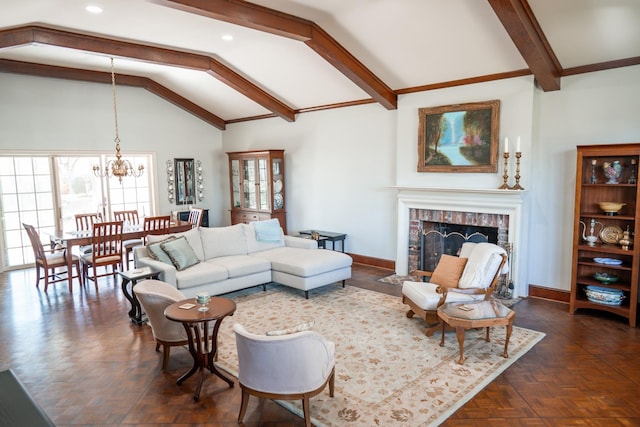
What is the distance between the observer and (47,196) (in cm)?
793

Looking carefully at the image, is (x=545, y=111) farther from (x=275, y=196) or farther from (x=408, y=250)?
(x=275, y=196)

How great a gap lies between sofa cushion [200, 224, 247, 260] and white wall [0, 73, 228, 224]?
3644mm

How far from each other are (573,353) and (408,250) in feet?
9.82

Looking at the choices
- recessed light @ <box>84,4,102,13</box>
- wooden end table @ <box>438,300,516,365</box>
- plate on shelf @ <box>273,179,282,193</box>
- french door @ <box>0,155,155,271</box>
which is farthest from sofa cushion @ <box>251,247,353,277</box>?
french door @ <box>0,155,155,271</box>

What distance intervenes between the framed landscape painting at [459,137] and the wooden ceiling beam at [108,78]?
5.55 metres

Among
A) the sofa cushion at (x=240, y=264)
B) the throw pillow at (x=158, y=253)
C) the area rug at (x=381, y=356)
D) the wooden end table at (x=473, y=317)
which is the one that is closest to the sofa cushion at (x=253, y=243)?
the sofa cushion at (x=240, y=264)

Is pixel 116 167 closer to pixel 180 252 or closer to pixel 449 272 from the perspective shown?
pixel 180 252

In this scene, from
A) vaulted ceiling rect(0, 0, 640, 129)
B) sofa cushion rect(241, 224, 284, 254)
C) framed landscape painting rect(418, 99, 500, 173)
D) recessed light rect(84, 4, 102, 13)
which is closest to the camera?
vaulted ceiling rect(0, 0, 640, 129)

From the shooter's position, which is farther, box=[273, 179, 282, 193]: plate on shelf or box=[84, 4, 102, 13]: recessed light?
box=[273, 179, 282, 193]: plate on shelf

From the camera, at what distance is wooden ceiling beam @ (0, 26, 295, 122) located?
17.2 ft

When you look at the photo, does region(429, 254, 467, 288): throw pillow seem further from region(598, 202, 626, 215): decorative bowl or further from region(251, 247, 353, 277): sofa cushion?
region(598, 202, 626, 215): decorative bowl

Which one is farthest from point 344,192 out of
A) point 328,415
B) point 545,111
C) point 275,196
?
point 328,415

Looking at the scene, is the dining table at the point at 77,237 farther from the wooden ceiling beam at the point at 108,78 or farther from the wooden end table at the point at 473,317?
the wooden end table at the point at 473,317

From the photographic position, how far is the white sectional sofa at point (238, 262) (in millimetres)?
5332
